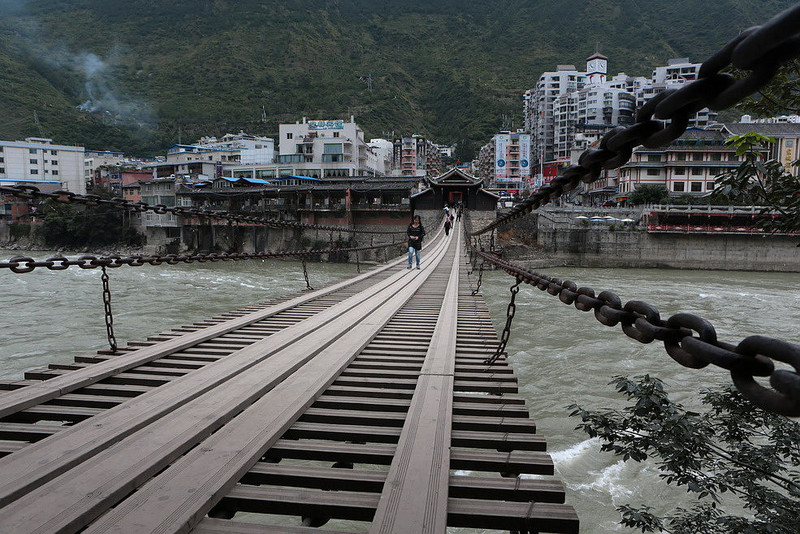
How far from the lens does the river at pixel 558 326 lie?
19.5 ft

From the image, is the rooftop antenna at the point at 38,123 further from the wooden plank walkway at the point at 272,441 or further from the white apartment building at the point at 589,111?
the wooden plank walkway at the point at 272,441

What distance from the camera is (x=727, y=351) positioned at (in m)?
0.90

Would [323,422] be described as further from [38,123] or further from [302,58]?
[302,58]

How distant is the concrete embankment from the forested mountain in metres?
45.2

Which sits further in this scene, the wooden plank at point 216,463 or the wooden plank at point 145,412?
the wooden plank at point 145,412

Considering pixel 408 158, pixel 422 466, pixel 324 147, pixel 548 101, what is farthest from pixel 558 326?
pixel 548 101

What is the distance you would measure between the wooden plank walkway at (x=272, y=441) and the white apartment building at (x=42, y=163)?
162 ft

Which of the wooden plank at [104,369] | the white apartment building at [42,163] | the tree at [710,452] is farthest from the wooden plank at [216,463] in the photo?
the white apartment building at [42,163]

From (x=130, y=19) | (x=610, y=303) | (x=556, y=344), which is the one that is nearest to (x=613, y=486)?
(x=610, y=303)

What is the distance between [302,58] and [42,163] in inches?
1877

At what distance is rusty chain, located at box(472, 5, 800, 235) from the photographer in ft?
2.51

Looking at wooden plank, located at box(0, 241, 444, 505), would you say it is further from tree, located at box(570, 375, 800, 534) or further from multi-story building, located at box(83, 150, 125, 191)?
multi-story building, located at box(83, 150, 125, 191)

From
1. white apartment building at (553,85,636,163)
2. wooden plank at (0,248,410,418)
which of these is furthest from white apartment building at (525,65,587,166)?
wooden plank at (0,248,410,418)

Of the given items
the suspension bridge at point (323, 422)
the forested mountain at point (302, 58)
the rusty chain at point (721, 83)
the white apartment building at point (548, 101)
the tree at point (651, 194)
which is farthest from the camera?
the forested mountain at point (302, 58)
